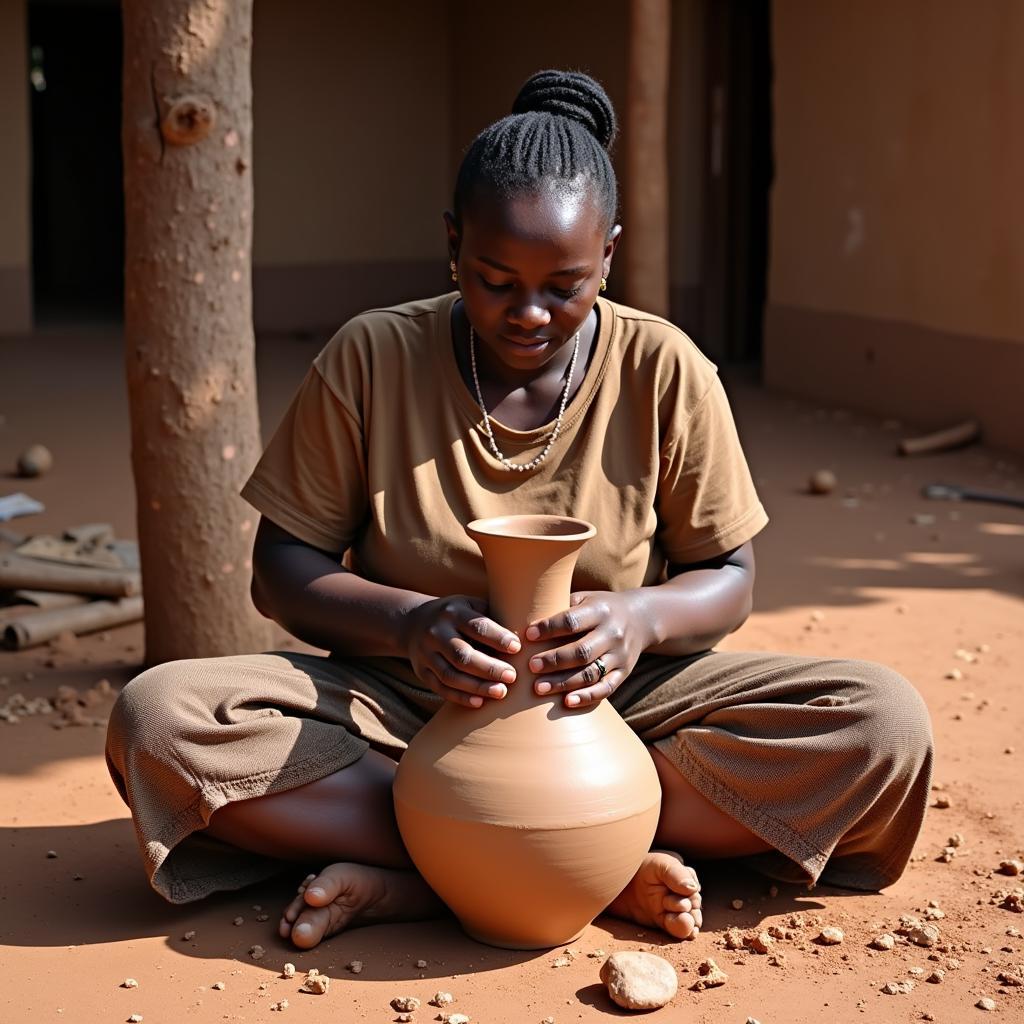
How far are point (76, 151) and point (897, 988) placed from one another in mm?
14357

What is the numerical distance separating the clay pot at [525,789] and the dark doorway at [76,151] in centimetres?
1277

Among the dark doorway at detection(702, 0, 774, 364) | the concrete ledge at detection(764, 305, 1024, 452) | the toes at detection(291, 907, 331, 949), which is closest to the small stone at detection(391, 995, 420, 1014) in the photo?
the toes at detection(291, 907, 331, 949)

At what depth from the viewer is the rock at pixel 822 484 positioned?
720 centimetres

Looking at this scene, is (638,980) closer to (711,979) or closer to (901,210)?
(711,979)

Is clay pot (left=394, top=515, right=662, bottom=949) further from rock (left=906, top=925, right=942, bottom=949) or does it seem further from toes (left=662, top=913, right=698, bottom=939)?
rock (left=906, top=925, right=942, bottom=949)

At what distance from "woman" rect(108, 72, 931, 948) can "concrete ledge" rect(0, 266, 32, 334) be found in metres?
9.43

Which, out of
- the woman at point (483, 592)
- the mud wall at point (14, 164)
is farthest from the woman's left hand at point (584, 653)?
the mud wall at point (14, 164)

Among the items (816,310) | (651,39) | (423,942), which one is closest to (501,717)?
(423,942)

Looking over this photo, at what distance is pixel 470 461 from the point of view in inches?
112

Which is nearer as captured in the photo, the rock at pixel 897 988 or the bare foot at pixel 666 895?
the rock at pixel 897 988

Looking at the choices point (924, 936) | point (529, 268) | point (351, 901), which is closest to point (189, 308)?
point (529, 268)

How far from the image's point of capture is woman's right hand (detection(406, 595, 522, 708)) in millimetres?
2494

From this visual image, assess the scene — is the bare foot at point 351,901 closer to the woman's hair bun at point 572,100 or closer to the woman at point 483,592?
the woman at point 483,592

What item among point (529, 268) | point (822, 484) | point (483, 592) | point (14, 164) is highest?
point (529, 268)
